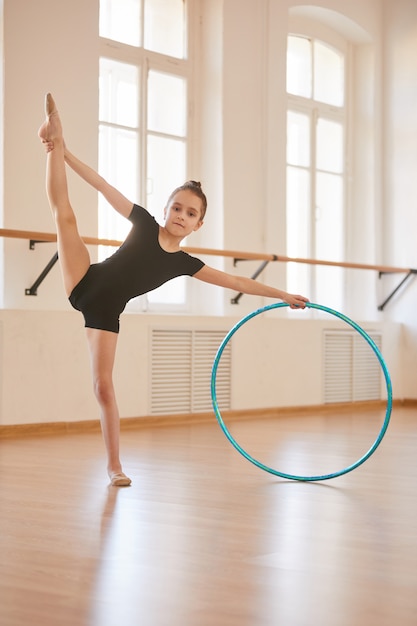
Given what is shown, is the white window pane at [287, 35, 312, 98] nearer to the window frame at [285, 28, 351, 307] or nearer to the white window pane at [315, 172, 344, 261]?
the window frame at [285, 28, 351, 307]

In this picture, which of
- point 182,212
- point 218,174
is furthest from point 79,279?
point 218,174

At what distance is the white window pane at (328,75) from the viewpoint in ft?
23.1

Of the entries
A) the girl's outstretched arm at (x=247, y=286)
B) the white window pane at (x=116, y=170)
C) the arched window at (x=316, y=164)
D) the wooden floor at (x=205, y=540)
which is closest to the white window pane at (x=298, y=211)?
the arched window at (x=316, y=164)

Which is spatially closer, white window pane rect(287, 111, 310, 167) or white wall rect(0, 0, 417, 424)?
white wall rect(0, 0, 417, 424)

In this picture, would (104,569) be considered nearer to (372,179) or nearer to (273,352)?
(273,352)

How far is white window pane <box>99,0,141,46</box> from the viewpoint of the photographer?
559 cm

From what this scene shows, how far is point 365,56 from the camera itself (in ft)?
23.9

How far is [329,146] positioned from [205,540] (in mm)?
5380

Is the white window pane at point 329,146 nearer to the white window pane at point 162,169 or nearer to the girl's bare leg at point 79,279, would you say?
the white window pane at point 162,169

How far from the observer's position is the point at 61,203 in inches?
122

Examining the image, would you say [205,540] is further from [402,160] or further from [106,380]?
[402,160]

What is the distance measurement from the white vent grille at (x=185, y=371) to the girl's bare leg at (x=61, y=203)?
2137 mm

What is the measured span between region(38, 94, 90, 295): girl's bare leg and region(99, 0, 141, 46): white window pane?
9.19 feet

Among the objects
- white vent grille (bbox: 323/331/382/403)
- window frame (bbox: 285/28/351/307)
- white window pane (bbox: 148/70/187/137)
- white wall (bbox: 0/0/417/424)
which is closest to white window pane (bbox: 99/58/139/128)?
white window pane (bbox: 148/70/187/137)
